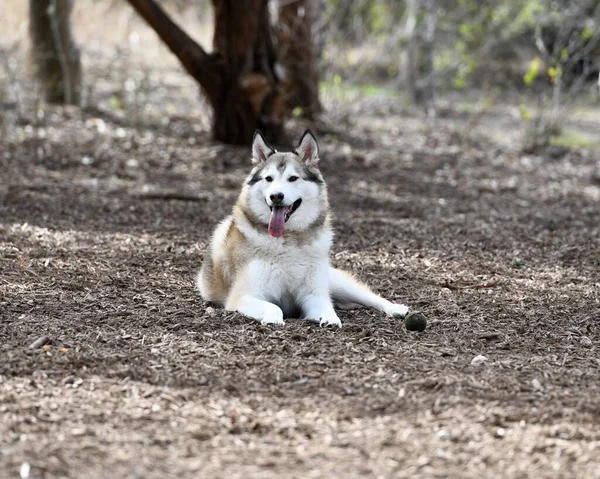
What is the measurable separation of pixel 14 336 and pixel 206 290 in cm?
146

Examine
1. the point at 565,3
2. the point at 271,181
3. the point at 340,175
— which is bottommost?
the point at 340,175

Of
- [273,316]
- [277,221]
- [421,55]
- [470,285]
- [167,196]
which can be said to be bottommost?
[167,196]

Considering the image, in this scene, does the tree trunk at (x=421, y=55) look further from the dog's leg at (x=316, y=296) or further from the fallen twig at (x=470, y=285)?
the dog's leg at (x=316, y=296)

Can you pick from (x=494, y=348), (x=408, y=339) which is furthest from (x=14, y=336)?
(x=494, y=348)

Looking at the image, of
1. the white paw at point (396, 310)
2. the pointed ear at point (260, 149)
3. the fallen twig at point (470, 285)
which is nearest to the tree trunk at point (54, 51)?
the pointed ear at point (260, 149)

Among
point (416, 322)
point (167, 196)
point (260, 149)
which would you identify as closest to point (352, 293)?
point (416, 322)

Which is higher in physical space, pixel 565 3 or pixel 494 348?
pixel 565 3

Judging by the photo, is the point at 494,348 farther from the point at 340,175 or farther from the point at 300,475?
the point at 340,175

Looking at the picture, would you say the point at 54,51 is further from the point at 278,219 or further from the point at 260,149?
the point at 278,219

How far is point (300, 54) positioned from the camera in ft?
43.4

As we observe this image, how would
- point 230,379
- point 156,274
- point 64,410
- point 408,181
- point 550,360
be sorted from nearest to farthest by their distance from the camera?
point 64,410, point 230,379, point 550,360, point 156,274, point 408,181

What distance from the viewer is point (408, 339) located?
5.50 meters

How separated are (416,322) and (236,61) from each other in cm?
677

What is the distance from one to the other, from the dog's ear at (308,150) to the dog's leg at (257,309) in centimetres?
103
